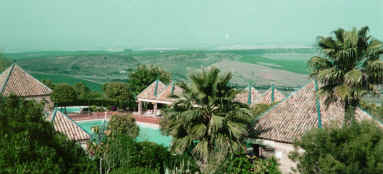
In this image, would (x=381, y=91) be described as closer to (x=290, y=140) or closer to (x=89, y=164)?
(x=290, y=140)

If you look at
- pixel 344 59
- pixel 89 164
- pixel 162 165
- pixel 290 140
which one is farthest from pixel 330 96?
pixel 89 164

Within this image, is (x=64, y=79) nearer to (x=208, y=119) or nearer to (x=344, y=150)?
(x=208, y=119)

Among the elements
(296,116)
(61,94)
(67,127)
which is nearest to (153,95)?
(61,94)

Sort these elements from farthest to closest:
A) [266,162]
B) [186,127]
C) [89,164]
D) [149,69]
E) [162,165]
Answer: [149,69] → [162,165] → [186,127] → [266,162] → [89,164]

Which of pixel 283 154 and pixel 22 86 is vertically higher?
pixel 22 86

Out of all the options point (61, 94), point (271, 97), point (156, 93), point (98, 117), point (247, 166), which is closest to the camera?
point (247, 166)

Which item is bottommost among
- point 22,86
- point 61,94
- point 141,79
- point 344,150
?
point 61,94

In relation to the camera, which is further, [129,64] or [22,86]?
[129,64]
